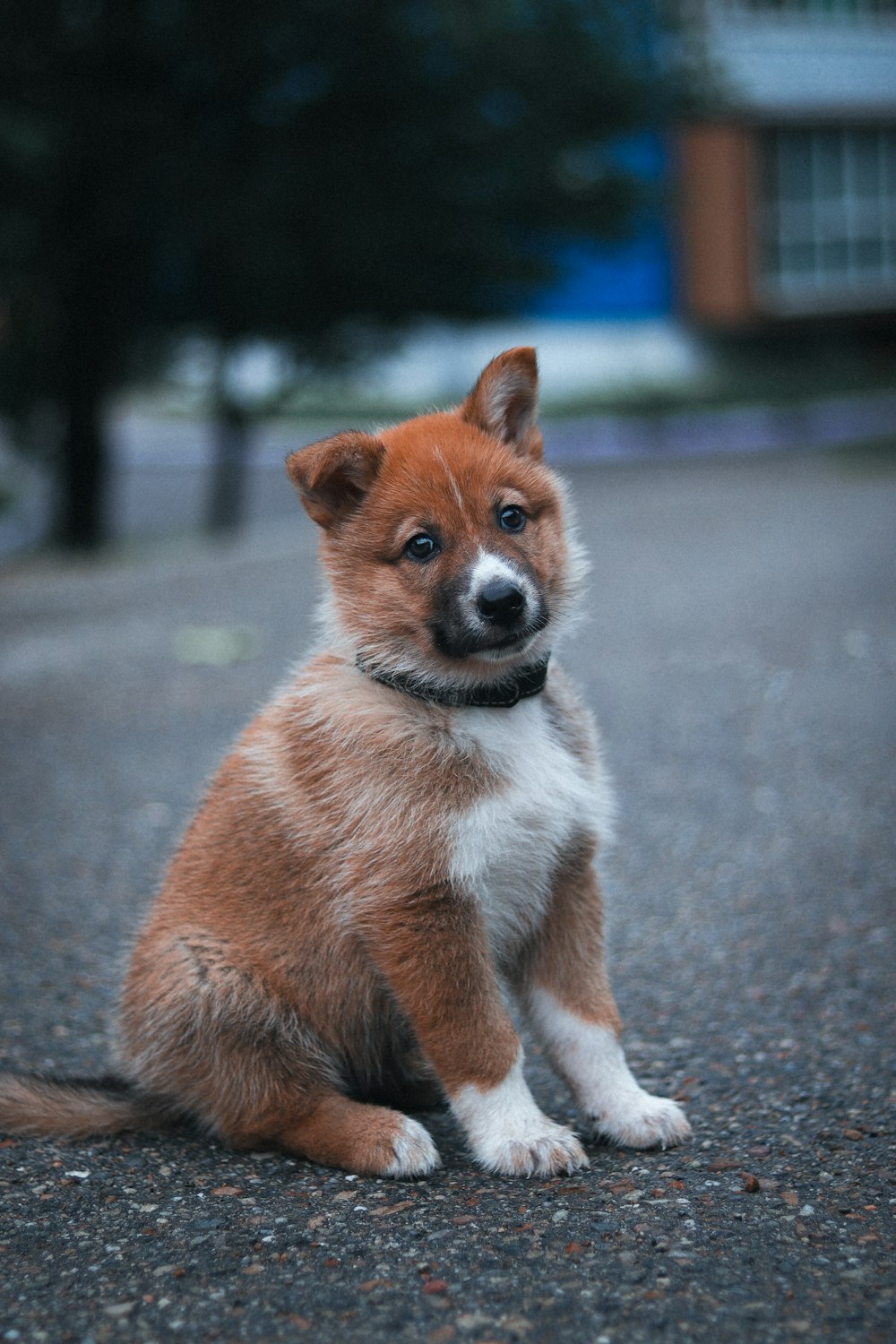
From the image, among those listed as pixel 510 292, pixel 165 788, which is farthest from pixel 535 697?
pixel 510 292

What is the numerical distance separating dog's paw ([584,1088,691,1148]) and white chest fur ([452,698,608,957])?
0.45 meters

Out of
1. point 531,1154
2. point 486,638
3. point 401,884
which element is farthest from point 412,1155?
point 486,638

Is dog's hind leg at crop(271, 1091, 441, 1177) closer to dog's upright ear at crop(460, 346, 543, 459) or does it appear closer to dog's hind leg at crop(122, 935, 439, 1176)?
dog's hind leg at crop(122, 935, 439, 1176)

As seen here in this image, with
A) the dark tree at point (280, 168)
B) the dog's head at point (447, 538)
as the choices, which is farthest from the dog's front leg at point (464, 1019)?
the dark tree at point (280, 168)

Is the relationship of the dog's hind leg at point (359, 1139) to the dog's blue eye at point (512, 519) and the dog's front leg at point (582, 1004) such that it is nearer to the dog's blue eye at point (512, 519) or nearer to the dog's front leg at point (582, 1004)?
the dog's front leg at point (582, 1004)

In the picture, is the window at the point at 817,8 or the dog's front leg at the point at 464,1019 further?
the window at the point at 817,8

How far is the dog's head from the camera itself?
10.8 ft

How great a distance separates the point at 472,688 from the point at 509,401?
31.5 inches

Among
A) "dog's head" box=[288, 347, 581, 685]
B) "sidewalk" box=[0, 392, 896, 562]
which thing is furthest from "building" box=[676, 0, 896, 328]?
"dog's head" box=[288, 347, 581, 685]

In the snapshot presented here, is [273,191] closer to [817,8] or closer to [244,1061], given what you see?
[244,1061]

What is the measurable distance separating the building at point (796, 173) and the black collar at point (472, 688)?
25.5 metres

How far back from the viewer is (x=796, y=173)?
1172 inches

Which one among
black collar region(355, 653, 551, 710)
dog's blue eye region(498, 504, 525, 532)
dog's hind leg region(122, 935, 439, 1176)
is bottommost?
dog's hind leg region(122, 935, 439, 1176)

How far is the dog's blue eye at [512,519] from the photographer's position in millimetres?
3447
